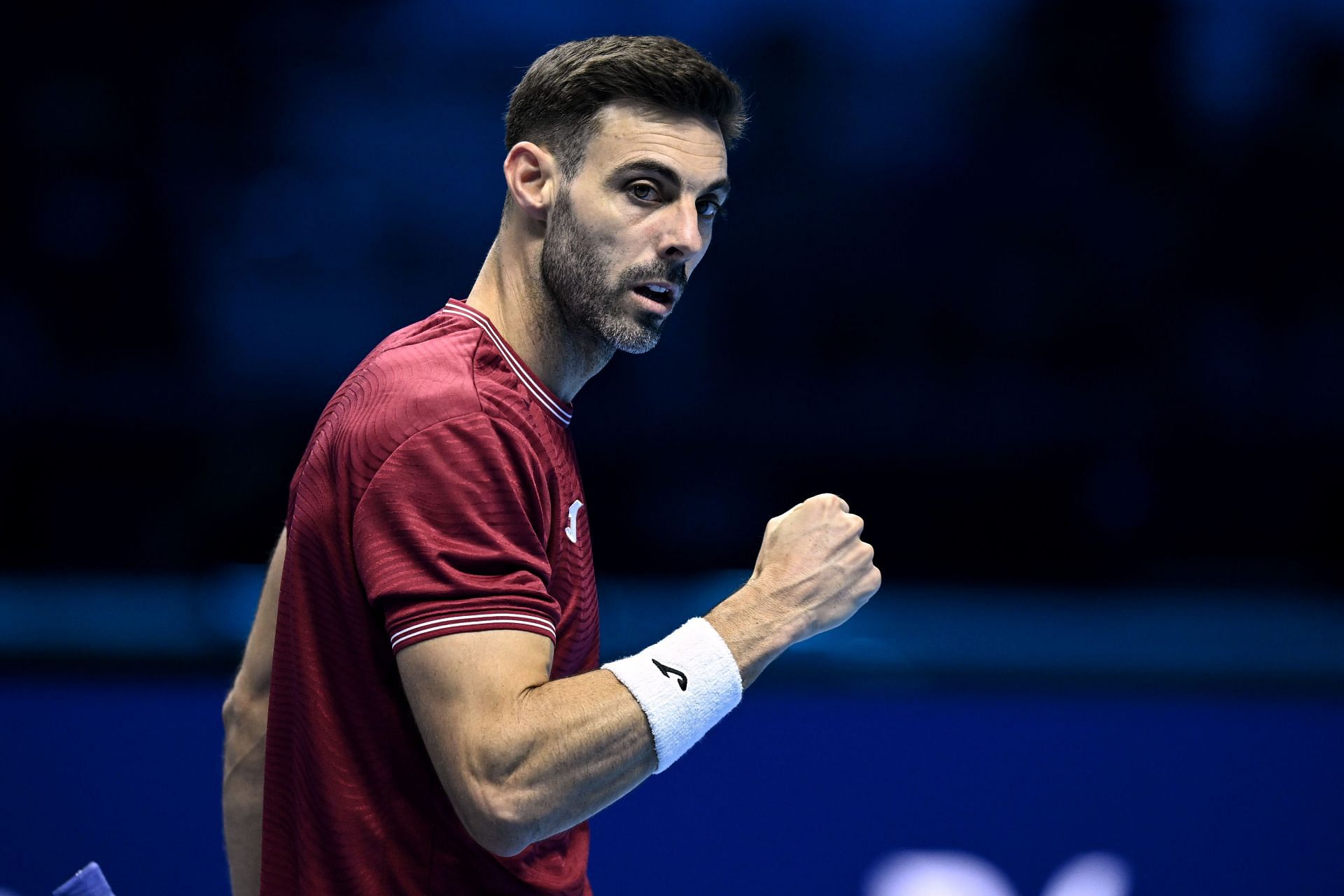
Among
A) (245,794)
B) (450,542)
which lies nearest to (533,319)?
(450,542)

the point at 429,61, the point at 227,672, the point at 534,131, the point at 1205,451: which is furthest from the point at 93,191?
the point at 1205,451

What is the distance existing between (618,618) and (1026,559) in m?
1.15

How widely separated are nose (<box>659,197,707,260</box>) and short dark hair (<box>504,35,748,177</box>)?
0.41 feet

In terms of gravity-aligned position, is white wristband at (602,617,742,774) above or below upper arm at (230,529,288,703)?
below

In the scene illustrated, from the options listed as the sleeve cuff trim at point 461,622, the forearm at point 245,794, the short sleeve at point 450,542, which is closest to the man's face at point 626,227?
the short sleeve at point 450,542

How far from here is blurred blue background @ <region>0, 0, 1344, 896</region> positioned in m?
3.72

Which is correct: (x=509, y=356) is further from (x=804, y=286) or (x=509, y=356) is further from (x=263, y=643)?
(x=804, y=286)

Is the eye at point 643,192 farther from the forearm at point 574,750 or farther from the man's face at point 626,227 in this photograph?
the forearm at point 574,750

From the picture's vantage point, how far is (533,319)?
5.33 feet

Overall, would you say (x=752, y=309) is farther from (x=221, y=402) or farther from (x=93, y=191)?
(x=93, y=191)

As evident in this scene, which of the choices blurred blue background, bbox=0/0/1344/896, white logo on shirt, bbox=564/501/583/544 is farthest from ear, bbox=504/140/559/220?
blurred blue background, bbox=0/0/1344/896

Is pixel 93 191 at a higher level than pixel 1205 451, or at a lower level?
higher

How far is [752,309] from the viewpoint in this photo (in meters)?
3.82

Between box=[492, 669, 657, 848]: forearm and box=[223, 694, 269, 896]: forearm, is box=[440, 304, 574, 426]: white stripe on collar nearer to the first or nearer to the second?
box=[492, 669, 657, 848]: forearm
